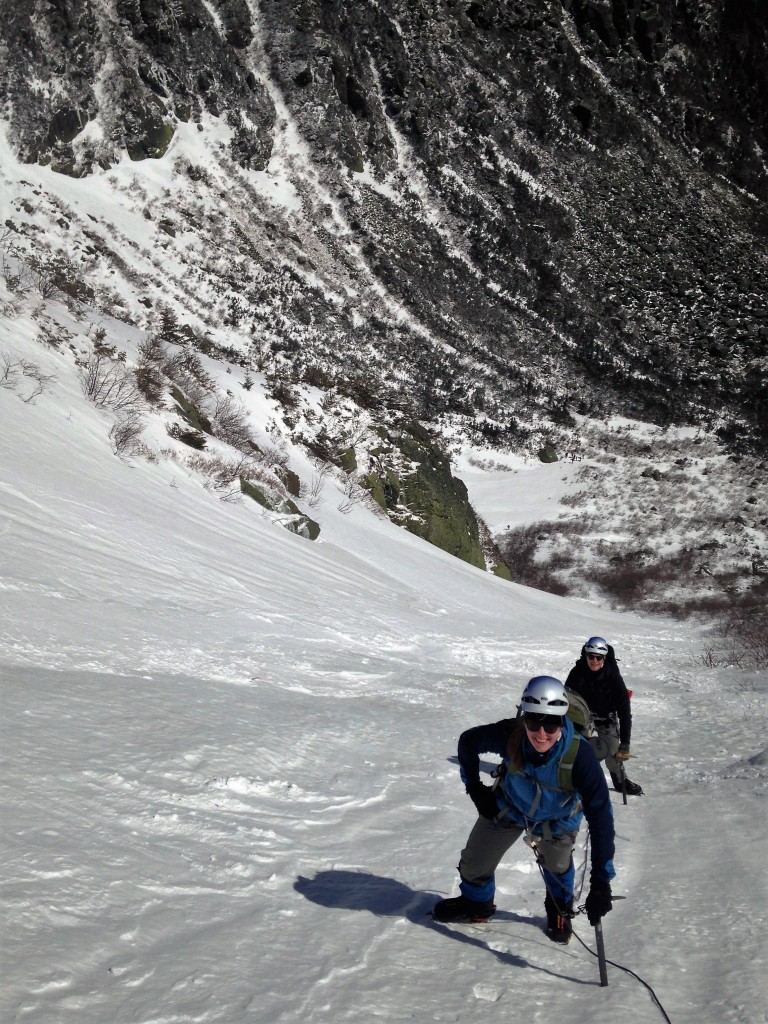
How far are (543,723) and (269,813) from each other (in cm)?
189

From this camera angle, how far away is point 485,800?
3.23 meters

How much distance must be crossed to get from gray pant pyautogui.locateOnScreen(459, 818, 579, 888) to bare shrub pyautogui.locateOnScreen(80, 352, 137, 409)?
1120cm

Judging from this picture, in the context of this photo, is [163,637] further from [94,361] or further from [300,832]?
[94,361]

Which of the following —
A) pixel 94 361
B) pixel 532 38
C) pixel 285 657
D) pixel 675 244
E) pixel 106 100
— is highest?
pixel 532 38

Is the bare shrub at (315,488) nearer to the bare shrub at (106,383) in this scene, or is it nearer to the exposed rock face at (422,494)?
the exposed rock face at (422,494)

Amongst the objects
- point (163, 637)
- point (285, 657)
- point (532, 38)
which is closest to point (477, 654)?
point (285, 657)

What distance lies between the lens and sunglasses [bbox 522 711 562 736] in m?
2.87

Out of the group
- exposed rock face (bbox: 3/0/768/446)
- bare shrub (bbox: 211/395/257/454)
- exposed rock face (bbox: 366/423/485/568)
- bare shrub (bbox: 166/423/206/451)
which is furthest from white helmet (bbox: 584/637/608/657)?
exposed rock face (bbox: 3/0/768/446)

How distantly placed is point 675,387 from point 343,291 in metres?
24.9

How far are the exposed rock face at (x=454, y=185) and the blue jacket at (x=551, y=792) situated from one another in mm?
35243

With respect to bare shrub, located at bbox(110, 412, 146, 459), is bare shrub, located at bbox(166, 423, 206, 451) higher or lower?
higher

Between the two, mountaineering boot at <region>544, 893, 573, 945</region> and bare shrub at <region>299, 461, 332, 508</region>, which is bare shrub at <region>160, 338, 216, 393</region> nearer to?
bare shrub at <region>299, 461, 332, 508</region>

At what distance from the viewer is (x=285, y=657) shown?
24.7ft

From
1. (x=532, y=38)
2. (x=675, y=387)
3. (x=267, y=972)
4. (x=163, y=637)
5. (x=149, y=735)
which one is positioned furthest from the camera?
(x=532, y=38)
